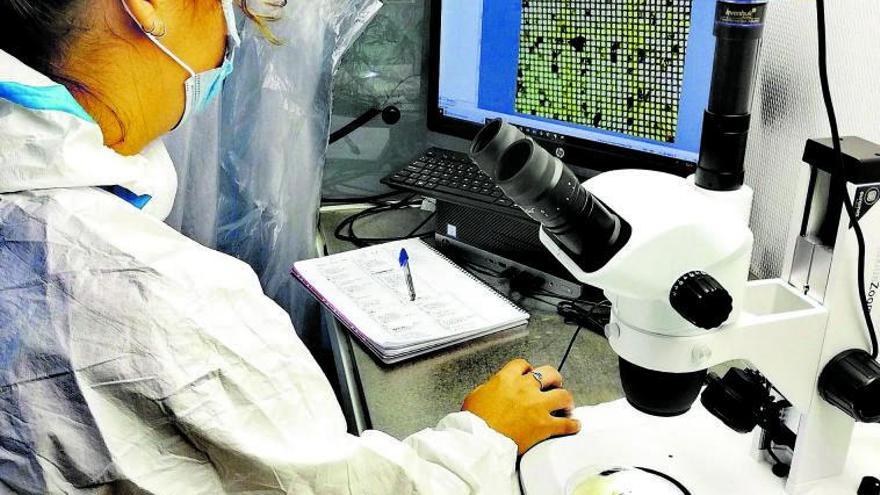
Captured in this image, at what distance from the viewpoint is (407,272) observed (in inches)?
48.6

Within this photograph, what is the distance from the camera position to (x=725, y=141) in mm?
674

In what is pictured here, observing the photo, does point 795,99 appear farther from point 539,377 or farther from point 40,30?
point 40,30

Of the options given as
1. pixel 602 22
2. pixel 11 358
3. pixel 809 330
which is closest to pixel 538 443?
pixel 809 330

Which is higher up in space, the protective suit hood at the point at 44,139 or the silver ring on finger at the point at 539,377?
the protective suit hood at the point at 44,139

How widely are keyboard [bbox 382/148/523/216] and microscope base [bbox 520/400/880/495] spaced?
465 mm

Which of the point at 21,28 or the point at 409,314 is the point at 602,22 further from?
the point at 21,28

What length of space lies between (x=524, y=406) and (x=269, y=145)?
27.7 inches

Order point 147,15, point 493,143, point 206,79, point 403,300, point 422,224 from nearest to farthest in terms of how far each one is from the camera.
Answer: point 493,143 → point 147,15 → point 206,79 → point 403,300 → point 422,224

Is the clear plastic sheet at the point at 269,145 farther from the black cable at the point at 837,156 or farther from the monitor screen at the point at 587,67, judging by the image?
the black cable at the point at 837,156

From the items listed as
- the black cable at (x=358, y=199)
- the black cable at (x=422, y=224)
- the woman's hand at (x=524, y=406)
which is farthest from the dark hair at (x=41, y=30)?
the black cable at (x=358, y=199)

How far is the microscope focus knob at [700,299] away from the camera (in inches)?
22.7

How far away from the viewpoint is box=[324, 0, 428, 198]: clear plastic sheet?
159 centimetres

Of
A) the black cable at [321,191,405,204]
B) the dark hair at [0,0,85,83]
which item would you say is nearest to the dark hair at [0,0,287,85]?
the dark hair at [0,0,85,83]

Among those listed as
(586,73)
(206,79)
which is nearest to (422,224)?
(586,73)
